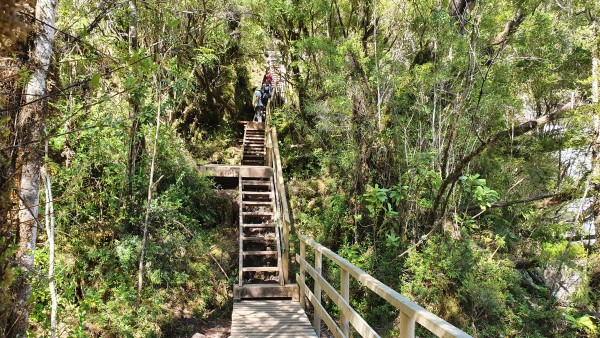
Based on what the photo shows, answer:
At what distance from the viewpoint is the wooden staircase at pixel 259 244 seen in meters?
5.87

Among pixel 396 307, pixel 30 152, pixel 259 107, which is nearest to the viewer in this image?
pixel 30 152

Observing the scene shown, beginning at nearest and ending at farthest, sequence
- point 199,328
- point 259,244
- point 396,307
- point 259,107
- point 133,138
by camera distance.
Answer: point 396,307, point 199,328, point 133,138, point 259,244, point 259,107

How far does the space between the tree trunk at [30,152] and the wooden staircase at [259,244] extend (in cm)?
349

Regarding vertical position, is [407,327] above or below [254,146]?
below

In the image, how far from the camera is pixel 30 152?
252 centimetres

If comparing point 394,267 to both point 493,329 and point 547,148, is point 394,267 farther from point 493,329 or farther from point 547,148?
point 547,148

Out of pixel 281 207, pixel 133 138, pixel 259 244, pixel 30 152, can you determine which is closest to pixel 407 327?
pixel 30 152

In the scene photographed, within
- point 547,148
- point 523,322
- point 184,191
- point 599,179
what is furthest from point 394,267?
point 547,148

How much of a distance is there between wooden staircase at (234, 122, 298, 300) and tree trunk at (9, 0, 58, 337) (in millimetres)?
3487

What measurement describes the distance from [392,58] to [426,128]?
1538mm

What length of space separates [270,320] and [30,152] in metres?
3.46

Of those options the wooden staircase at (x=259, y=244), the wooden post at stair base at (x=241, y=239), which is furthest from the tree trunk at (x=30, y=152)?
the wooden post at stair base at (x=241, y=239)

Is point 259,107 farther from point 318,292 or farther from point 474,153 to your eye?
point 318,292

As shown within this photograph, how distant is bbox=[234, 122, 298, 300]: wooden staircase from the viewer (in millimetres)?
5871
